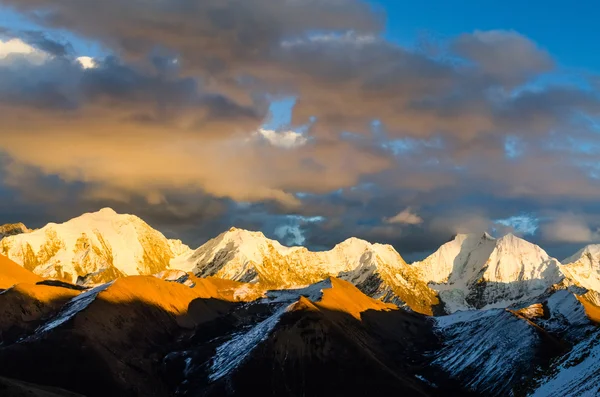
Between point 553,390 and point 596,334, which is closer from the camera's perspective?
point 553,390

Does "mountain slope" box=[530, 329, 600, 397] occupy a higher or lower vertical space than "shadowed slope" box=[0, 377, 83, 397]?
lower

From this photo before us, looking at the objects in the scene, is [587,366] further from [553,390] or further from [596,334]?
[596,334]

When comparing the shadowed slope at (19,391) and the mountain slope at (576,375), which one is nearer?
the mountain slope at (576,375)

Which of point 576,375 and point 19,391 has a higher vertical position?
point 19,391

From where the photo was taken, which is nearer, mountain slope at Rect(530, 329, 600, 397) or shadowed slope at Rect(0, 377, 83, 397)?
mountain slope at Rect(530, 329, 600, 397)

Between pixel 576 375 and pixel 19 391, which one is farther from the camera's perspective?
pixel 19 391

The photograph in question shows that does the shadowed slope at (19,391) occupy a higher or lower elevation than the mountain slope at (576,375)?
higher

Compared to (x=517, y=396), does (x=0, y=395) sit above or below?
above

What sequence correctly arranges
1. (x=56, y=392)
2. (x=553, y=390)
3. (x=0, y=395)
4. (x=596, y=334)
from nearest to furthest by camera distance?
(x=553, y=390)
(x=0, y=395)
(x=596, y=334)
(x=56, y=392)

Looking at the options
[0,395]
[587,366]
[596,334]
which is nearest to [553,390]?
[587,366]

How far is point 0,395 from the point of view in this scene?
16300 cm

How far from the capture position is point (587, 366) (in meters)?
155

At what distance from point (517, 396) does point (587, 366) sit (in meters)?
22.2

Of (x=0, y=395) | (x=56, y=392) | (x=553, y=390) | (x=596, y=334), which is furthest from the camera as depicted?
(x=56, y=392)
